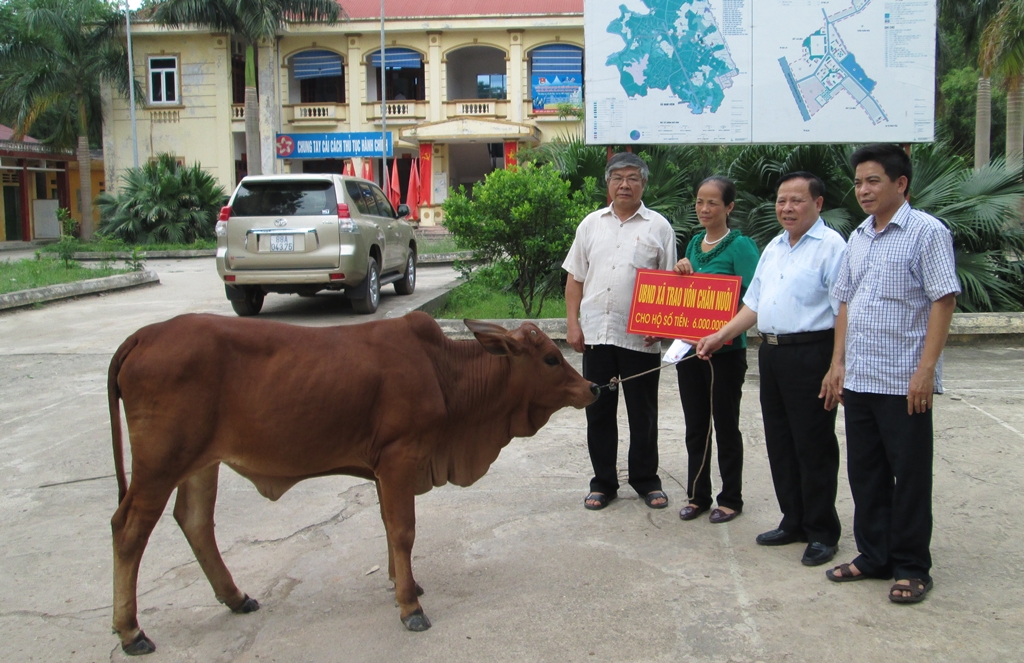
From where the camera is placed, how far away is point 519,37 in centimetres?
3522

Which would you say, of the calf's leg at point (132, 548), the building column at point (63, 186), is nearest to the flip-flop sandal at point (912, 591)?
the calf's leg at point (132, 548)

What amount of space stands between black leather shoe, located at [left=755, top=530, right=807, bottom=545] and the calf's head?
48.1 inches

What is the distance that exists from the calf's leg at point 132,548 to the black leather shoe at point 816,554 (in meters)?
2.95

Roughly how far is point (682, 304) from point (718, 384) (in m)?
0.50

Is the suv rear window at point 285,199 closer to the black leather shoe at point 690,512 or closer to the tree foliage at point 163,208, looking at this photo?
the black leather shoe at point 690,512

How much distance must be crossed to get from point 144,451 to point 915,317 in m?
3.28

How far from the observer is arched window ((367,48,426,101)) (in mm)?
36438

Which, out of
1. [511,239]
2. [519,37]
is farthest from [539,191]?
[519,37]

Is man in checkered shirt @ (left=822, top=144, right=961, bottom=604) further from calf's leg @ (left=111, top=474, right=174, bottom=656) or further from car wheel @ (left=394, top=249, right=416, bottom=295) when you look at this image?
car wheel @ (left=394, top=249, right=416, bottom=295)

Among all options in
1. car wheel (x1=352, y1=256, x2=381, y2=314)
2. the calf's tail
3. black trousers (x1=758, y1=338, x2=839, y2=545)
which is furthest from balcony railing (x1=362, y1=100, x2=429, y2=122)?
the calf's tail

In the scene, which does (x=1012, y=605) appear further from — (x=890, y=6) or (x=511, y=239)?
(x=890, y=6)

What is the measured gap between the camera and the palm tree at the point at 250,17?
3072 cm

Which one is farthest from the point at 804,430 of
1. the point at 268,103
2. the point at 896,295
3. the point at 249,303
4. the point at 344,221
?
the point at 268,103

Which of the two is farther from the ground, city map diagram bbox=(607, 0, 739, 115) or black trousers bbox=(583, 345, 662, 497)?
city map diagram bbox=(607, 0, 739, 115)
